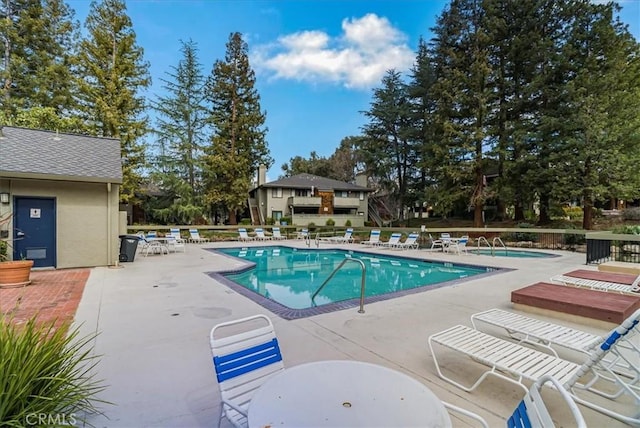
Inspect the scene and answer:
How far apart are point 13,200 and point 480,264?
46.1 feet

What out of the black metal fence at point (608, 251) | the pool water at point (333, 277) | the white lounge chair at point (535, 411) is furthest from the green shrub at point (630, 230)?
the white lounge chair at point (535, 411)

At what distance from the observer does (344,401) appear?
1.71m

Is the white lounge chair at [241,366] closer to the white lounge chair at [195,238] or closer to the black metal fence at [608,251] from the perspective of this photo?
the black metal fence at [608,251]

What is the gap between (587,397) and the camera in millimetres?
2824

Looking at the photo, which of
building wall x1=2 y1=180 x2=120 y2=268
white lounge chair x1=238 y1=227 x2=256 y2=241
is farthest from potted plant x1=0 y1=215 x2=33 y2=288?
white lounge chair x1=238 y1=227 x2=256 y2=241

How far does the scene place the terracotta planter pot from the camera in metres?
6.86

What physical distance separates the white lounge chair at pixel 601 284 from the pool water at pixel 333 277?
2246mm

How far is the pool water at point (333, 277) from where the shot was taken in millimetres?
7941

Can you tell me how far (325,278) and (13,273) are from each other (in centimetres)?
751

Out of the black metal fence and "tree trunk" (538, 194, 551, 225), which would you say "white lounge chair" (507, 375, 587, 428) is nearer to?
the black metal fence

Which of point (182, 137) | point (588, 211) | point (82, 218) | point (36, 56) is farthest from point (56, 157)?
point (588, 211)

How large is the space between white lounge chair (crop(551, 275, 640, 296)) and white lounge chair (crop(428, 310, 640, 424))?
3374mm

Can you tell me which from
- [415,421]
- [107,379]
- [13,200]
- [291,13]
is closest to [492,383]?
[415,421]

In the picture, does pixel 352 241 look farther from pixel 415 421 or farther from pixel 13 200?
pixel 415 421
